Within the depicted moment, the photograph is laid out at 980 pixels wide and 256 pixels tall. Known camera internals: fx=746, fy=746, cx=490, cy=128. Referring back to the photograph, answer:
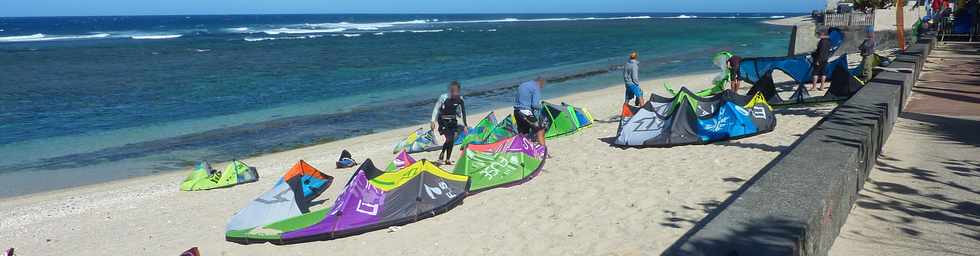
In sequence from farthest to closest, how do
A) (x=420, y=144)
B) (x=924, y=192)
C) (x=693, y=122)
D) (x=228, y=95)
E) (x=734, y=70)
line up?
(x=228, y=95) < (x=734, y=70) < (x=420, y=144) < (x=693, y=122) < (x=924, y=192)

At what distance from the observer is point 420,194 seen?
7934 mm

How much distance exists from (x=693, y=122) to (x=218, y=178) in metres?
7.21

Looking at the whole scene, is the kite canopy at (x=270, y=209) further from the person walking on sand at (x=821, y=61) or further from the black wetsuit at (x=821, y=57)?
the person walking on sand at (x=821, y=61)

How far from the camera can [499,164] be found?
920 cm

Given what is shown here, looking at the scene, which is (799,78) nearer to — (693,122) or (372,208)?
(693,122)

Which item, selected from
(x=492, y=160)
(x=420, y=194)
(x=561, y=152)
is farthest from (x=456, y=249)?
(x=561, y=152)

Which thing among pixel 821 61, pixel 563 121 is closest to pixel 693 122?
pixel 563 121

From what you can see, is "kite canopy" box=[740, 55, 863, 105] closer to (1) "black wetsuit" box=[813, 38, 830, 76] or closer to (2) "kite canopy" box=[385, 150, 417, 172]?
(1) "black wetsuit" box=[813, 38, 830, 76]

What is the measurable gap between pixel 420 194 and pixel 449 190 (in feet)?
1.52

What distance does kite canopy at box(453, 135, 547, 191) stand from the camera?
8.98 metres

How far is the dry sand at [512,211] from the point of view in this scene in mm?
6852

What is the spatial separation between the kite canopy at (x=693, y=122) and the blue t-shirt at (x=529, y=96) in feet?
4.67

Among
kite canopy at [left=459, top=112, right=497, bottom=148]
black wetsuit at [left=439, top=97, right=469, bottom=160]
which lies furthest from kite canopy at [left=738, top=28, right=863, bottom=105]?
black wetsuit at [left=439, top=97, right=469, bottom=160]

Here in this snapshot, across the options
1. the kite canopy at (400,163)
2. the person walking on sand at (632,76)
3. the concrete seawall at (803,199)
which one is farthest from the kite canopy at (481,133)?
the concrete seawall at (803,199)
